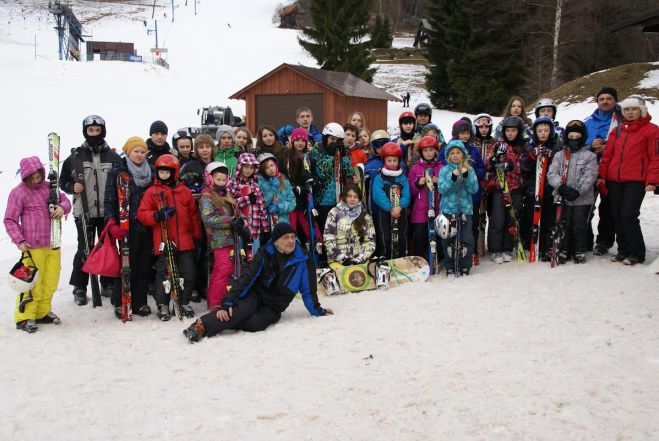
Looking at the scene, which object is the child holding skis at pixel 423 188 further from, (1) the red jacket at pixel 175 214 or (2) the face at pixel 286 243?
(1) the red jacket at pixel 175 214

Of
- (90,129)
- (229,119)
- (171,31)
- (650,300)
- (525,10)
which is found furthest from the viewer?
(171,31)

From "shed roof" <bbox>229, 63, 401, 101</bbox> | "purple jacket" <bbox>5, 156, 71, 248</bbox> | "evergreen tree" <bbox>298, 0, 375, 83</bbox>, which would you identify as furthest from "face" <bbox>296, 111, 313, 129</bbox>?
"evergreen tree" <bbox>298, 0, 375, 83</bbox>

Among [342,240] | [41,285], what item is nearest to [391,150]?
[342,240]

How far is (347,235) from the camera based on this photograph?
23.0 ft

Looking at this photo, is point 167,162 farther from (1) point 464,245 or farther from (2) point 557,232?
(2) point 557,232

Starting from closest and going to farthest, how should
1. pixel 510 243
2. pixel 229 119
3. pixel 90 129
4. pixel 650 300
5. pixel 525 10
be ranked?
pixel 650 300 → pixel 90 129 → pixel 510 243 → pixel 229 119 → pixel 525 10

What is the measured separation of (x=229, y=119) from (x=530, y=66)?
1969 centimetres

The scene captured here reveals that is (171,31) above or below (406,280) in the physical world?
above

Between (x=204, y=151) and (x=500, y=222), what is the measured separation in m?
3.89

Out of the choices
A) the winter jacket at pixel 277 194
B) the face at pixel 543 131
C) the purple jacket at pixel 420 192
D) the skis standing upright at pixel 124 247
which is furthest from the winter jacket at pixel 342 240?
the face at pixel 543 131

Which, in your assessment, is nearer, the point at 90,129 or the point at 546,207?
the point at 90,129

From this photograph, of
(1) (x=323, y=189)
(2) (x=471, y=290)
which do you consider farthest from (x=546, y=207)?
(1) (x=323, y=189)

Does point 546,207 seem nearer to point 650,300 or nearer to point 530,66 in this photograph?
point 650,300

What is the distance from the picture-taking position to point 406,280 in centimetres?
684
